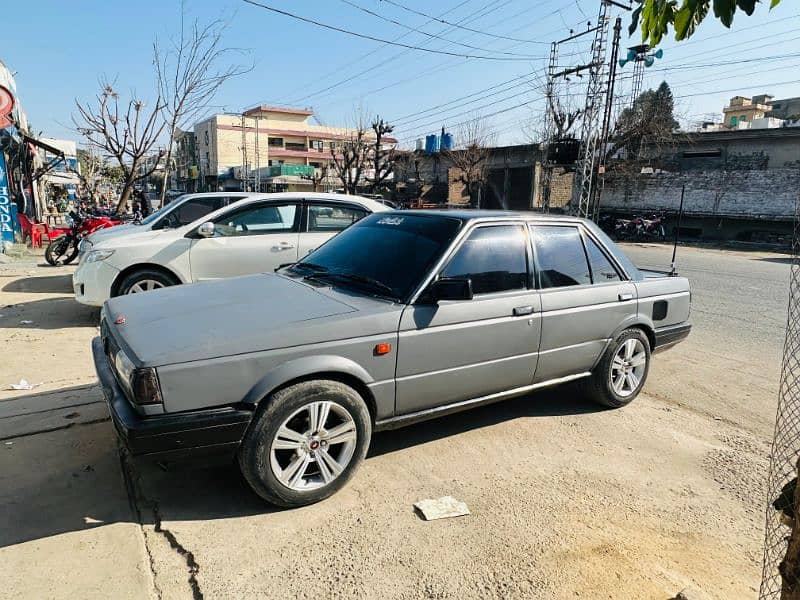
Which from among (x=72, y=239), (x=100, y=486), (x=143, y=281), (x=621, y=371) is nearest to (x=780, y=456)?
(x=621, y=371)

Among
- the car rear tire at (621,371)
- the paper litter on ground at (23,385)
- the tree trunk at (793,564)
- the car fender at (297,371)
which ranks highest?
the car fender at (297,371)

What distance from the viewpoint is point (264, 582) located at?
237cm

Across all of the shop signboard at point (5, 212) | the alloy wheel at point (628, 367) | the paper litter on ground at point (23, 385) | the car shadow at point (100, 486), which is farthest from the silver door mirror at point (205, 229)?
the shop signboard at point (5, 212)

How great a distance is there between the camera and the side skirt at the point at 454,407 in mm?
3223

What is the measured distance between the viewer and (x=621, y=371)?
4426mm

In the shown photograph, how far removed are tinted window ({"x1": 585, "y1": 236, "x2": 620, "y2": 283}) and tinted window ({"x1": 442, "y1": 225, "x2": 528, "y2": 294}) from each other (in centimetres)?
76

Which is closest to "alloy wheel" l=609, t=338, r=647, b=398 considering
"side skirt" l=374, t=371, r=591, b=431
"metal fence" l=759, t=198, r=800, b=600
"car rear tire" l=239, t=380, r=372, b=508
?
"side skirt" l=374, t=371, r=591, b=431

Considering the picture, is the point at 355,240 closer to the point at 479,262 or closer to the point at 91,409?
the point at 479,262

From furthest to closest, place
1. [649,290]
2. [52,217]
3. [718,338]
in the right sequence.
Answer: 1. [52,217]
2. [718,338]
3. [649,290]

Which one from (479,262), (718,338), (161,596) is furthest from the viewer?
(718,338)

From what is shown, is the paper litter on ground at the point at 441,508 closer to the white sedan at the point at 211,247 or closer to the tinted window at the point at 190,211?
the white sedan at the point at 211,247

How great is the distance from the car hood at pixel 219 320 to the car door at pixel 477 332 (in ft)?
1.63

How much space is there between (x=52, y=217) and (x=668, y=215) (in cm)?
3048

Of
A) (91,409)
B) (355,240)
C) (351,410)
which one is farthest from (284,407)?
(91,409)
